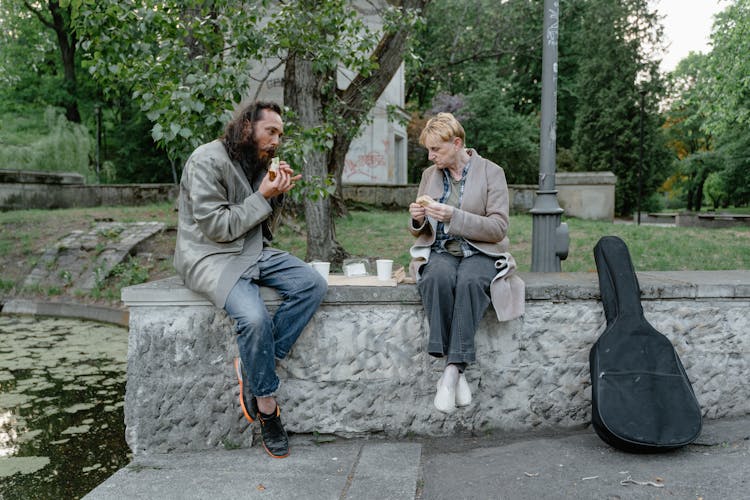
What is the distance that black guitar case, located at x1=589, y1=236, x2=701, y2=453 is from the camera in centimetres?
325

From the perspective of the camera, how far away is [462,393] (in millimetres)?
3506

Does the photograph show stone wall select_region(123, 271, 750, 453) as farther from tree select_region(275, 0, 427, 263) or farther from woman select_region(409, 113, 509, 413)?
tree select_region(275, 0, 427, 263)

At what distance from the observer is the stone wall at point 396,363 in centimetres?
359

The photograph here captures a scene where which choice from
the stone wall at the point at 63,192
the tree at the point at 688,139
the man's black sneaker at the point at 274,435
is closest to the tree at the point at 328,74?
the man's black sneaker at the point at 274,435

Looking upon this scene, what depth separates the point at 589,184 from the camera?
1438 centimetres

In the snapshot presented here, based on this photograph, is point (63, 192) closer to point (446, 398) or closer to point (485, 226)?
point (485, 226)

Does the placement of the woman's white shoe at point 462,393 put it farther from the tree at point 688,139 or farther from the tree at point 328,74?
the tree at point 688,139

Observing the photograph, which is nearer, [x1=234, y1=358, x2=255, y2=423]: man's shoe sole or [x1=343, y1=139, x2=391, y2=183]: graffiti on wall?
[x1=234, y1=358, x2=255, y2=423]: man's shoe sole

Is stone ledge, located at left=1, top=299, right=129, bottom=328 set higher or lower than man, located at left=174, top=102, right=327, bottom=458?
lower

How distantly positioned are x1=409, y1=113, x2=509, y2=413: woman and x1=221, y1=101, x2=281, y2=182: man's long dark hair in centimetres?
91

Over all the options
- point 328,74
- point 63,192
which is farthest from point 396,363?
point 63,192

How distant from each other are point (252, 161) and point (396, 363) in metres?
1.35

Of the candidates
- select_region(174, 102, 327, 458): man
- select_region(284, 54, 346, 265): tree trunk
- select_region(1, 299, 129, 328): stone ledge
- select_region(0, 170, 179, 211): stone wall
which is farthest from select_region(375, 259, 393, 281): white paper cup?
select_region(0, 170, 179, 211): stone wall

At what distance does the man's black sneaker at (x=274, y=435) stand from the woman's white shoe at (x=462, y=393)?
3.05ft
